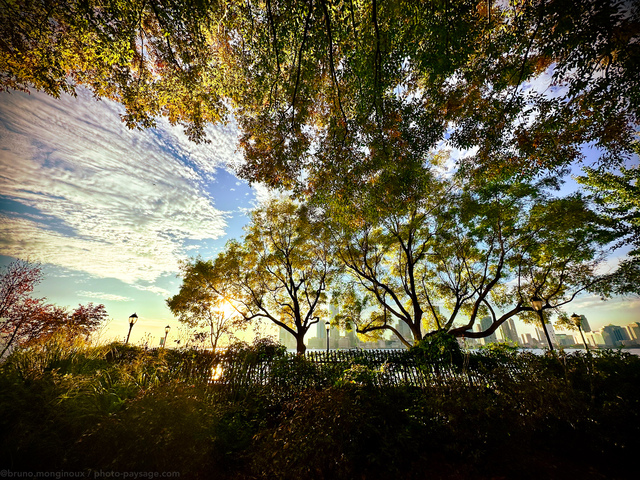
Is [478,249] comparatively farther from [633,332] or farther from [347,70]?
[633,332]

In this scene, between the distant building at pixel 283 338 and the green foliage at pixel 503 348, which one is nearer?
the green foliage at pixel 503 348

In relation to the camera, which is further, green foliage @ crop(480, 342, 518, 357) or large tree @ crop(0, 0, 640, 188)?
green foliage @ crop(480, 342, 518, 357)

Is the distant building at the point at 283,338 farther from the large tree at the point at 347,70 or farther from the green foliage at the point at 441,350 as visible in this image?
the large tree at the point at 347,70

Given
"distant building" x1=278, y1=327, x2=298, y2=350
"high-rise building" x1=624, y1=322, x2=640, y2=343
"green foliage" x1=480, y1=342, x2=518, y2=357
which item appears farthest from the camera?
"high-rise building" x1=624, y1=322, x2=640, y2=343

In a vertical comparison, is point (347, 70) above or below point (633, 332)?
above

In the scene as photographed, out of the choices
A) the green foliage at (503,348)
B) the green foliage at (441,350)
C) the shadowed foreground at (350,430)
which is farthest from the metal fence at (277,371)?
the shadowed foreground at (350,430)

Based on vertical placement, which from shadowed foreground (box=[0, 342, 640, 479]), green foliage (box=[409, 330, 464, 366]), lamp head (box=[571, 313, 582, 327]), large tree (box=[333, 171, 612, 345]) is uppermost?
large tree (box=[333, 171, 612, 345])

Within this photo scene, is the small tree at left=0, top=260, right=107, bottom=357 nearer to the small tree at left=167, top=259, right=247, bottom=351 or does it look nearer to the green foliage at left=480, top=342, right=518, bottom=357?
the small tree at left=167, top=259, right=247, bottom=351

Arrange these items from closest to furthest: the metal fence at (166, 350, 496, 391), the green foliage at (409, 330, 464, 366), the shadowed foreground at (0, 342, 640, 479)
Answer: the shadowed foreground at (0, 342, 640, 479), the metal fence at (166, 350, 496, 391), the green foliage at (409, 330, 464, 366)

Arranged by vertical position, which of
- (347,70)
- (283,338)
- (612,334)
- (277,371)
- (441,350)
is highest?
(347,70)

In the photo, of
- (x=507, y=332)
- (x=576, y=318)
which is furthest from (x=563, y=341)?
(x=576, y=318)

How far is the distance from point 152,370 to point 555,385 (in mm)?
9465

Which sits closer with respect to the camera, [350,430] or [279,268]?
[350,430]

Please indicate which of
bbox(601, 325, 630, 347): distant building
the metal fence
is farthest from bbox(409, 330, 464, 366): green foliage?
bbox(601, 325, 630, 347): distant building
